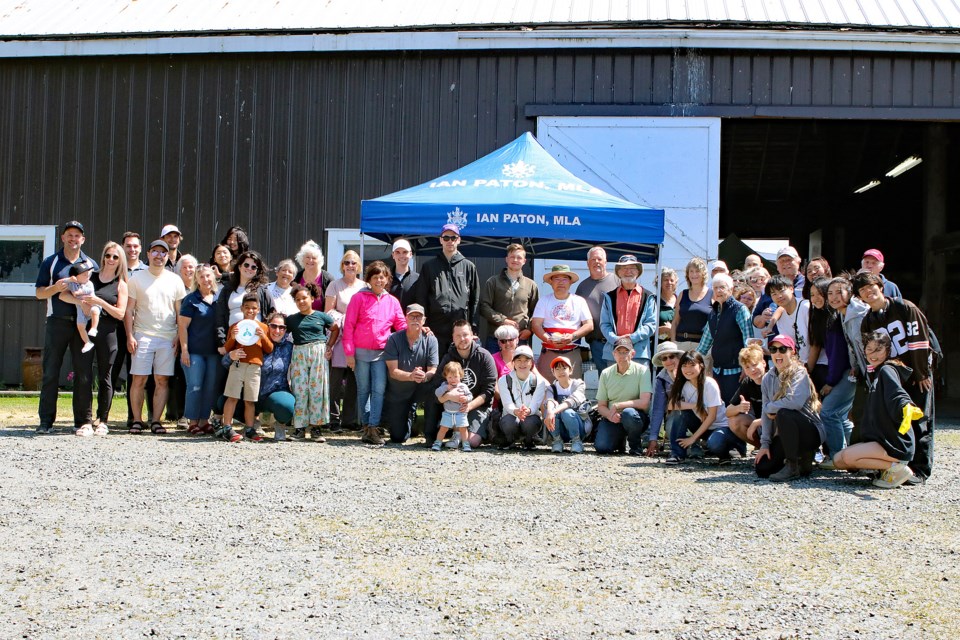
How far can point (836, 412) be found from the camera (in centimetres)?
780

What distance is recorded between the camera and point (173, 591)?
4.23m

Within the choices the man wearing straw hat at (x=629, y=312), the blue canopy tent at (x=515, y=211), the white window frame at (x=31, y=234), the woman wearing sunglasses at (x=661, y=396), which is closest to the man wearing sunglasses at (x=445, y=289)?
the blue canopy tent at (x=515, y=211)

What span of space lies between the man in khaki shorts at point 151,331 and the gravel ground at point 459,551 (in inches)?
63.9

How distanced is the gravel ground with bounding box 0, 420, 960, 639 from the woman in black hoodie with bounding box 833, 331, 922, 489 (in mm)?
218

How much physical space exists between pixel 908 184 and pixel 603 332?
1638cm

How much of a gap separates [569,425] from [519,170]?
3.01 meters

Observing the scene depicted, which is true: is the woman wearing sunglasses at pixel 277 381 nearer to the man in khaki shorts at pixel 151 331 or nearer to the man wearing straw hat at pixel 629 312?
the man in khaki shorts at pixel 151 331

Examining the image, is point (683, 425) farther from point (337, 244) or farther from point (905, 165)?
point (905, 165)

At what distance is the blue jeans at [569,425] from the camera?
8.68m

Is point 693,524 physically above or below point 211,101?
below

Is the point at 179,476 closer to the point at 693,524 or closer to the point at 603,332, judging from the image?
the point at 693,524

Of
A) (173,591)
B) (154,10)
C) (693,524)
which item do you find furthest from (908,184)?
(173,591)

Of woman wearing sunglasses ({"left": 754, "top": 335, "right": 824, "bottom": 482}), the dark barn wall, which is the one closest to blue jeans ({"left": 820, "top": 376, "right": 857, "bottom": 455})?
woman wearing sunglasses ({"left": 754, "top": 335, "right": 824, "bottom": 482})

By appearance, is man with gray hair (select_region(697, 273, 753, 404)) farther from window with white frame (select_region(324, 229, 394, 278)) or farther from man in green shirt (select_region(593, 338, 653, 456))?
window with white frame (select_region(324, 229, 394, 278))
